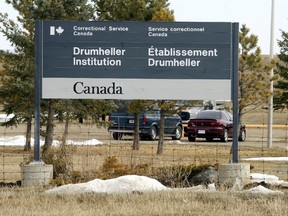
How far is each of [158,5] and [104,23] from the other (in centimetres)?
1418

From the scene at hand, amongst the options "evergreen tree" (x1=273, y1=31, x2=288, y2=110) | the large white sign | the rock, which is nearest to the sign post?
the large white sign

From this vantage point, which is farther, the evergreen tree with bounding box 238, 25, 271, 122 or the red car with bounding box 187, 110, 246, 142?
the red car with bounding box 187, 110, 246, 142

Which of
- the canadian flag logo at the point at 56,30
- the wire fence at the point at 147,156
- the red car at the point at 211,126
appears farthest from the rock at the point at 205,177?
the red car at the point at 211,126

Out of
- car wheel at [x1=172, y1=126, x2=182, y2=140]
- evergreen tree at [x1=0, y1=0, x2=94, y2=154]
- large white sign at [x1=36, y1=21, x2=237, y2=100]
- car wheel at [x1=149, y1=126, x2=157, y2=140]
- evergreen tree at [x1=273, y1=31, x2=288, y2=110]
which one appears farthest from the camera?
evergreen tree at [x1=273, y1=31, x2=288, y2=110]

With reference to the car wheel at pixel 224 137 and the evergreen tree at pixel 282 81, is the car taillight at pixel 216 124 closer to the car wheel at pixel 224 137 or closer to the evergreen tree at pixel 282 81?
the car wheel at pixel 224 137

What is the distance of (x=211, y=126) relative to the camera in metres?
36.5

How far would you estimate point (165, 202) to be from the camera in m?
12.3

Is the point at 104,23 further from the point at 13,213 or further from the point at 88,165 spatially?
the point at 13,213

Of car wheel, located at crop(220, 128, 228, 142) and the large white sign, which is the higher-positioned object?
the large white sign

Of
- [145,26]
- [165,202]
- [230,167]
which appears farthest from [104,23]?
[165,202]

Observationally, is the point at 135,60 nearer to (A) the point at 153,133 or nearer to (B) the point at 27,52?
(B) the point at 27,52

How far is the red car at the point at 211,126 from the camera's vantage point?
3644cm

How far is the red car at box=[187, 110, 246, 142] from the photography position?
3644cm

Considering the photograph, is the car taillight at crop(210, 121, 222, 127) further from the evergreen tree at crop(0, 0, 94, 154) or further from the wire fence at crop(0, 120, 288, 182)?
the evergreen tree at crop(0, 0, 94, 154)
